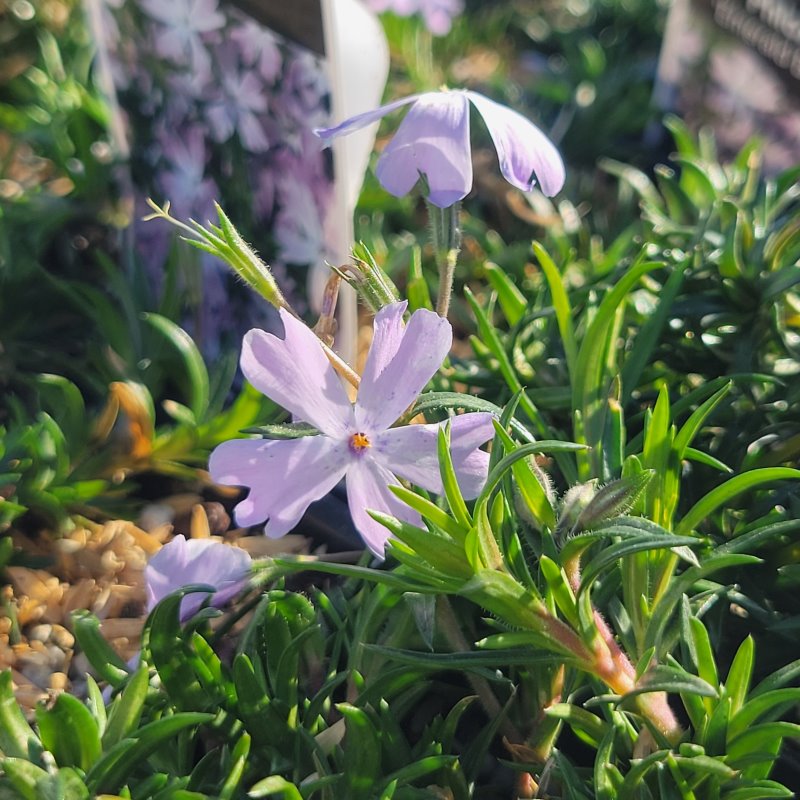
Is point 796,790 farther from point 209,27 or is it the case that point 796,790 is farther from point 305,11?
point 209,27

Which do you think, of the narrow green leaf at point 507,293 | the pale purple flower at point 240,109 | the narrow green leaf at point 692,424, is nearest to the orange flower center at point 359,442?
the narrow green leaf at point 692,424

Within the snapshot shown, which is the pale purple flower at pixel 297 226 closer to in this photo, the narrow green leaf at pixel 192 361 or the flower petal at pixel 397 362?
the narrow green leaf at pixel 192 361

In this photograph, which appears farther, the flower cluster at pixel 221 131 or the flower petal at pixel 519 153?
the flower cluster at pixel 221 131

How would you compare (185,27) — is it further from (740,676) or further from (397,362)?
(740,676)

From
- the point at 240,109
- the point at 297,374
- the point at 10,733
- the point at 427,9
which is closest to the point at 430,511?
the point at 297,374

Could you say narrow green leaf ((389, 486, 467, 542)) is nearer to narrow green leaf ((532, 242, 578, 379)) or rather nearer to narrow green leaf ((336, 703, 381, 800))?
narrow green leaf ((336, 703, 381, 800))

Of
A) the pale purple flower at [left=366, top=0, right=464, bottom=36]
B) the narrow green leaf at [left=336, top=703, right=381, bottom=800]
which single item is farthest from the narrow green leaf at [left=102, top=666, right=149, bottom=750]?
the pale purple flower at [left=366, top=0, right=464, bottom=36]

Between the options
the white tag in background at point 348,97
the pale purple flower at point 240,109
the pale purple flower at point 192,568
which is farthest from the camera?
the pale purple flower at point 240,109
